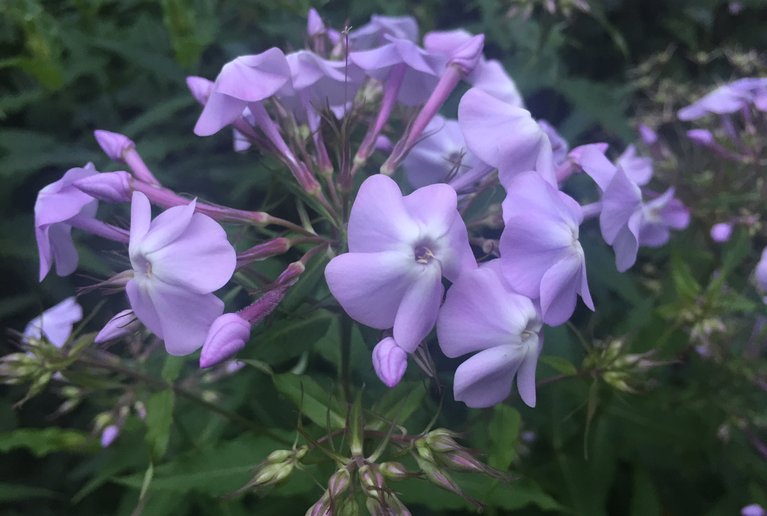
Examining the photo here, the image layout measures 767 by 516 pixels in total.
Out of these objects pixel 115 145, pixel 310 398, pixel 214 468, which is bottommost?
pixel 214 468

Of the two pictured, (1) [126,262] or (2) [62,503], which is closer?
(1) [126,262]

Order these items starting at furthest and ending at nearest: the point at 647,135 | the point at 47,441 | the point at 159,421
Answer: the point at 647,135
the point at 47,441
the point at 159,421

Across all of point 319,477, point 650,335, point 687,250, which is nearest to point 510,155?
point 319,477

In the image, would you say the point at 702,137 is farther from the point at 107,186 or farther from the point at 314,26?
the point at 107,186

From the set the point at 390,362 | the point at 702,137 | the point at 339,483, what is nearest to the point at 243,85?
the point at 390,362

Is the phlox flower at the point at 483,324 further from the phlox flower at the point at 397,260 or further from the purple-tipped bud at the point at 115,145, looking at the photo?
the purple-tipped bud at the point at 115,145

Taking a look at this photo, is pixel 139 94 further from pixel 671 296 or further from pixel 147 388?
pixel 671 296

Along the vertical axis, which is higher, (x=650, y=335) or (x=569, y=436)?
(x=650, y=335)
